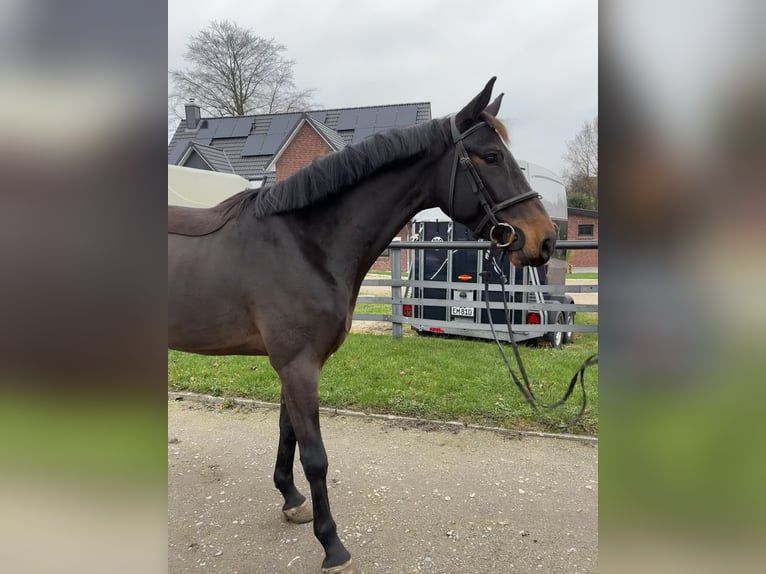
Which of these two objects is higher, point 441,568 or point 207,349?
point 207,349

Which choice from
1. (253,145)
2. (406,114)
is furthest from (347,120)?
(253,145)

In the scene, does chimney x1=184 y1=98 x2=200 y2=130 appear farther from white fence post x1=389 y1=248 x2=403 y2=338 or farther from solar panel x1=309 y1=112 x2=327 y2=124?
white fence post x1=389 y1=248 x2=403 y2=338

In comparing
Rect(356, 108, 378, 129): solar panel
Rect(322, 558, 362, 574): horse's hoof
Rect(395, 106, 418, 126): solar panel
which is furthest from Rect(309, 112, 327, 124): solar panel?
Rect(322, 558, 362, 574): horse's hoof

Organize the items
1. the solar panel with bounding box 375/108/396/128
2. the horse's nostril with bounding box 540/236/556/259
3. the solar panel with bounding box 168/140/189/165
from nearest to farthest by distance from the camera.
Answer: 1. the horse's nostril with bounding box 540/236/556/259
2. the solar panel with bounding box 168/140/189/165
3. the solar panel with bounding box 375/108/396/128

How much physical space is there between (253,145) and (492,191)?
937 inches

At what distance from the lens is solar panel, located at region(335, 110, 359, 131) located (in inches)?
977

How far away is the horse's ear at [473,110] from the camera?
2.01 metres

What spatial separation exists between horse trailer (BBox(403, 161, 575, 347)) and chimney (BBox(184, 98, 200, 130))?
73.5 ft
